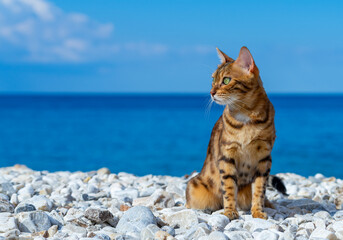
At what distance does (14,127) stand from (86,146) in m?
12.2

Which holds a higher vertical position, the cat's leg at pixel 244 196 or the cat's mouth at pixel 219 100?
the cat's mouth at pixel 219 100

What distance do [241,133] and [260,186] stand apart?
553 millimetres

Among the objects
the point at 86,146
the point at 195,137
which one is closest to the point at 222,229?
the point at 86,146

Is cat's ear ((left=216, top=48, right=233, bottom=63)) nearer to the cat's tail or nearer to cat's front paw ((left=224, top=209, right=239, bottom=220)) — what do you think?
cat's front paw ((left=224, top=209, right=239, bottom=220))

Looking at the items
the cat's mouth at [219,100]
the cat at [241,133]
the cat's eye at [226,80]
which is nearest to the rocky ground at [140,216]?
the cat at [241,133]

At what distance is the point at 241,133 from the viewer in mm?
3926

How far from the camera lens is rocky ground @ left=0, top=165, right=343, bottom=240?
3.51m

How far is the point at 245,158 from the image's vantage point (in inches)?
158

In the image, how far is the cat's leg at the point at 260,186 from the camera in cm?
405

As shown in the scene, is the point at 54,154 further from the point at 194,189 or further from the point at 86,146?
the point at 194,189

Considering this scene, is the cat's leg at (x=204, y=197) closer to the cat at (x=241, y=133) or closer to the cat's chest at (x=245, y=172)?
the cat at (x=241, y=133)

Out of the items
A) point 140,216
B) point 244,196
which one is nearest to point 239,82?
point 244,196

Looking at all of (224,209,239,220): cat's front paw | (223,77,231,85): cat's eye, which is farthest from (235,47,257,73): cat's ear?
(224,209,239,220): cat's front paw

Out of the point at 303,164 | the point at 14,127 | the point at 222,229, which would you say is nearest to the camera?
the point at 222,229
